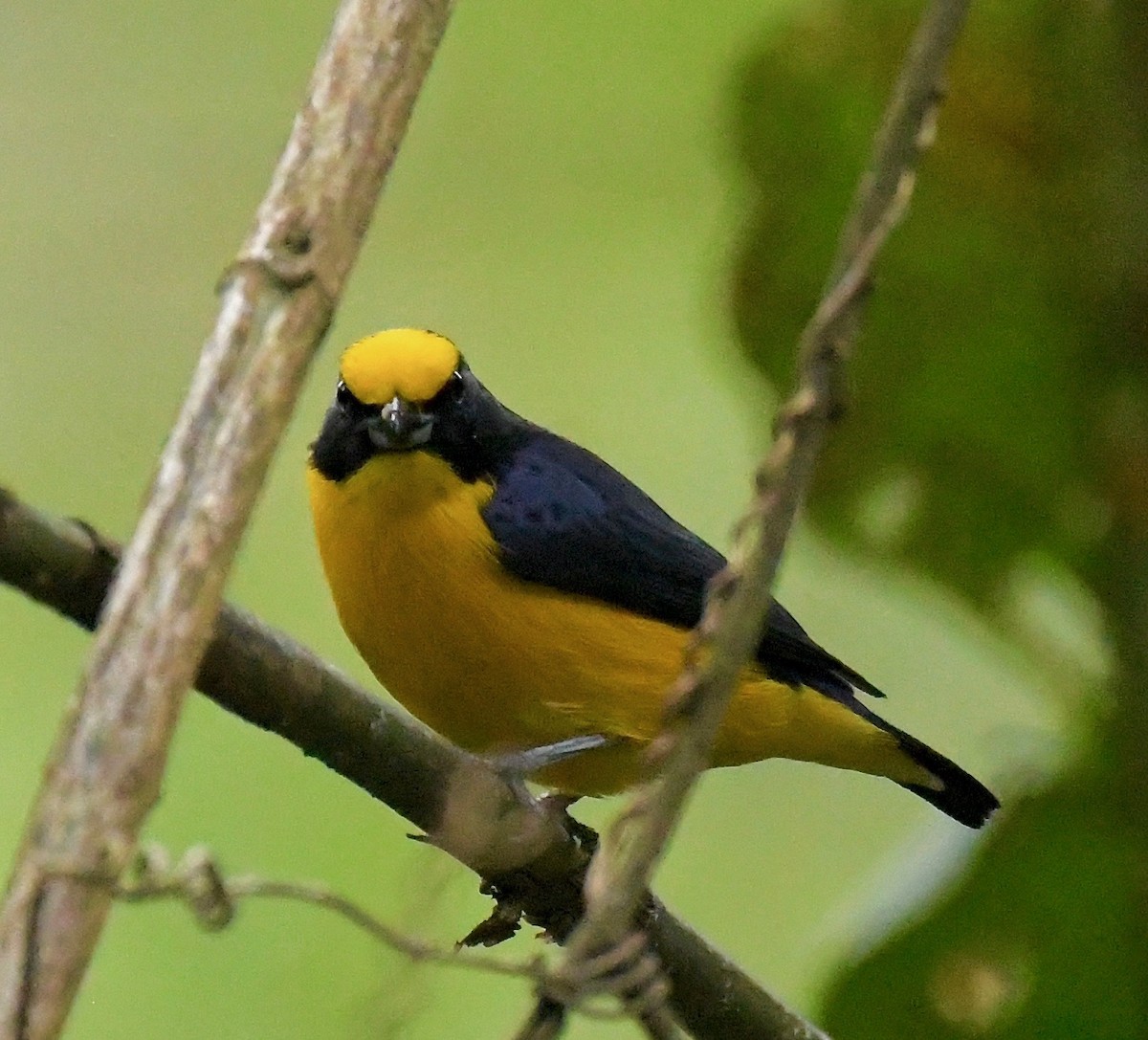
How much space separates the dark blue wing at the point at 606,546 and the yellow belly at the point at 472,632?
0.03 metres

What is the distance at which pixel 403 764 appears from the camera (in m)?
1.65

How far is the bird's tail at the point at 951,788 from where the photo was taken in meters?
3.06

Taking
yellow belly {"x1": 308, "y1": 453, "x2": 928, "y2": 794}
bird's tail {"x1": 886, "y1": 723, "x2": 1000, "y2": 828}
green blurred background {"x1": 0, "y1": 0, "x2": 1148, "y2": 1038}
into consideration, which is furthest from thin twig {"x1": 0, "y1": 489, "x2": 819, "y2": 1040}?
bird's tail {"x1": 886, "y1": 723, "x2": 1000, "y2": 828}

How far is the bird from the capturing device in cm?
254

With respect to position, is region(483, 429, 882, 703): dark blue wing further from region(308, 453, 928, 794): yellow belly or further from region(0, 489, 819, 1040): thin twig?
region(0, 489, 819, 1040): thin twig

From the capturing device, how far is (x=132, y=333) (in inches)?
171

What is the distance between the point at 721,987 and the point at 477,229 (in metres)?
2.64

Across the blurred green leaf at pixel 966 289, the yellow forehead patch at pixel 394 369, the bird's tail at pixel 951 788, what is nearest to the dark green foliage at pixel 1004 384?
the blurred green leaf at pixel 966 289

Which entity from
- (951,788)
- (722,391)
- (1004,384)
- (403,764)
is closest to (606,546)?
(1004,384)

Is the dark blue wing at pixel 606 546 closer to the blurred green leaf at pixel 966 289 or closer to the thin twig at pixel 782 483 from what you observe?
the blurred green leaf at pixel 966 289

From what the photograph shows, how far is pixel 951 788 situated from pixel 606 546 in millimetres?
879

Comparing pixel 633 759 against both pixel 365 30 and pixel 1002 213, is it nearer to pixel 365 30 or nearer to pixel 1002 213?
pixel 1002 213

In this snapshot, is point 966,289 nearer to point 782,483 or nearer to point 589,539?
point 589,539

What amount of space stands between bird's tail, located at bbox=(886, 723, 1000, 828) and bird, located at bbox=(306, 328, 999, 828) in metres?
0.43
